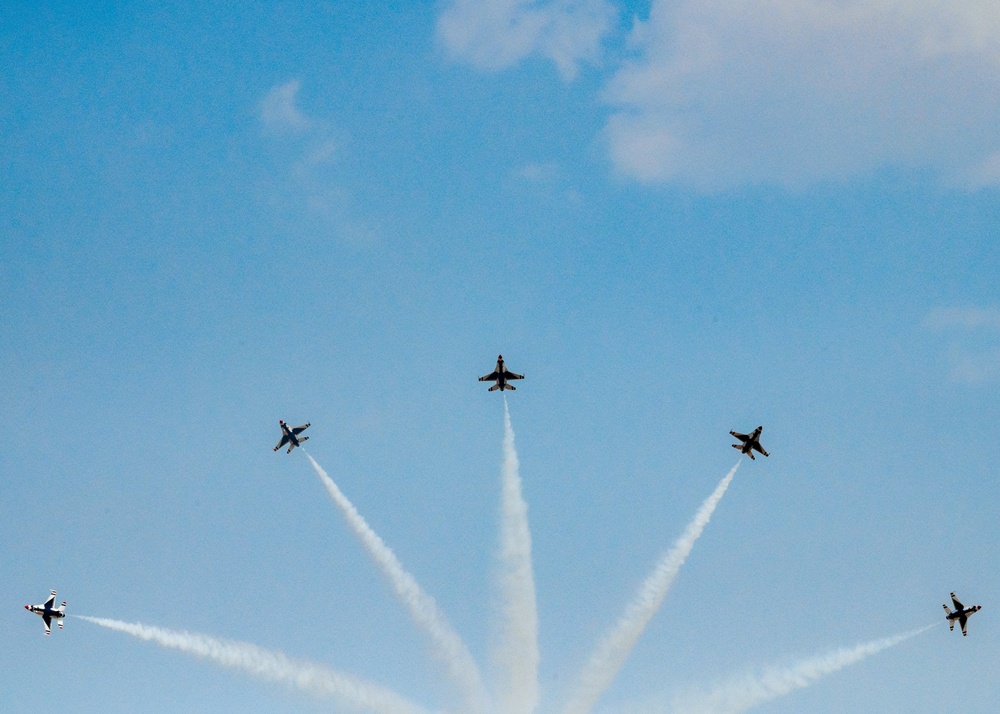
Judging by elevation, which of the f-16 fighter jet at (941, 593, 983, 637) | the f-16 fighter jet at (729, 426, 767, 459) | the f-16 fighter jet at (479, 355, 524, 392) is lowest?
the f-16 fighter jet at (941, 593, 983, 637)

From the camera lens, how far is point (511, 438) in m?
121

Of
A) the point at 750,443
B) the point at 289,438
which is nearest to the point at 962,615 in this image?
the point at 750,443

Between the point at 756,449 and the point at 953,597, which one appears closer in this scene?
the point at 756,449

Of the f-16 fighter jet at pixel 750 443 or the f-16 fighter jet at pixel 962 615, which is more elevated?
the f-16 fighter jet at pixel 750 443

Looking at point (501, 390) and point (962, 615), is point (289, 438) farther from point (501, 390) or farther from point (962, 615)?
point (962, 615)

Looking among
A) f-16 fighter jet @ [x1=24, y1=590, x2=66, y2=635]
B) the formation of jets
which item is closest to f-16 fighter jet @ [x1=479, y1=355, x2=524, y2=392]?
the formation of jets

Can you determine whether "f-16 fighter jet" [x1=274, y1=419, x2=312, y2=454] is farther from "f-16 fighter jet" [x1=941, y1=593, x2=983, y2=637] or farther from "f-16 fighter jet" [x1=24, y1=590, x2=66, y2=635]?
"f-16 fighter jet" [x1=941, y1=593, x2=983, y2=637]

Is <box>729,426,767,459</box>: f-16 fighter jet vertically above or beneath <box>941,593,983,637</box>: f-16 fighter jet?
above

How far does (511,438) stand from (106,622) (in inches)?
2253

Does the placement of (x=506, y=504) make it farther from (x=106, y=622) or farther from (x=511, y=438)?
(x=106, y=622)

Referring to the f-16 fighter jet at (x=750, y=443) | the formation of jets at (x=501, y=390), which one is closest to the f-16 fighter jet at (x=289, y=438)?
the formation of jets at (x=501, y=390)

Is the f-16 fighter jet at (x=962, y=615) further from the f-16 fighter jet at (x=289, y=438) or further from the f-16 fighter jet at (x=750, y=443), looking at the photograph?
the f-16 fighter jet at (x=289, y=438)

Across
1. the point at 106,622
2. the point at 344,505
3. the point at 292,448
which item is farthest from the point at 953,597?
the point at 106,622

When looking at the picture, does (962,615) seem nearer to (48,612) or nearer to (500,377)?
(500,377)
